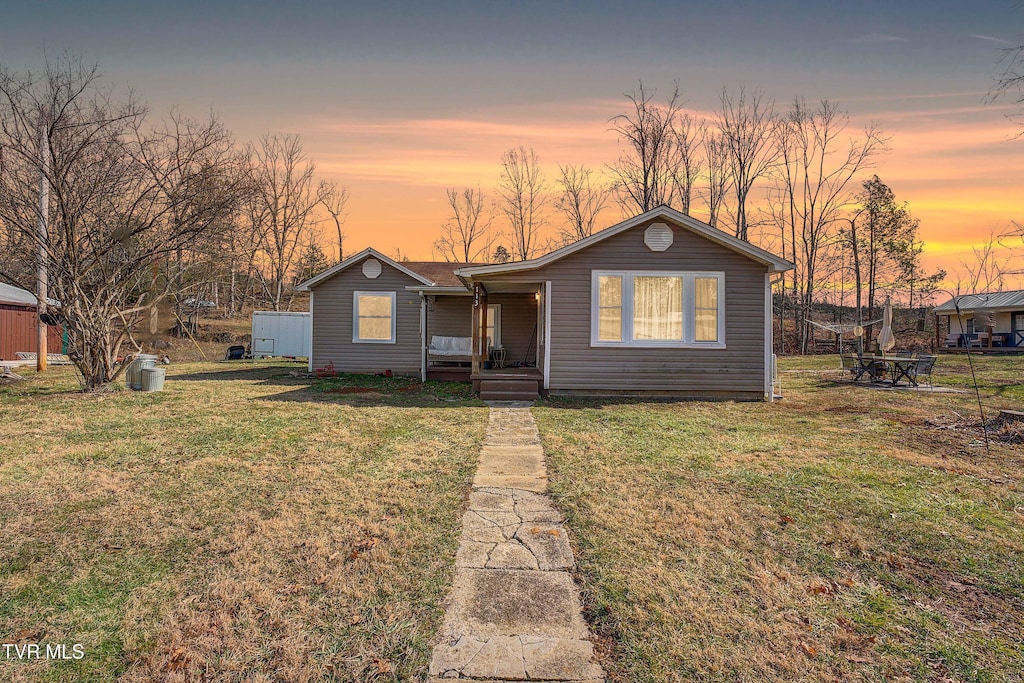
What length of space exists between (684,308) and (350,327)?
31.3 feet

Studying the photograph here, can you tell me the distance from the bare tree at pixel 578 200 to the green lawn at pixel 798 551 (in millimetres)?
24711

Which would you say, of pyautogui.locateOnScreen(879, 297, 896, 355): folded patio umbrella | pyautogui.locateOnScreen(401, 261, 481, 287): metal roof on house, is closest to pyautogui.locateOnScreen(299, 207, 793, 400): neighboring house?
pyautogui.locateOnScreen(879, 297, 896, 355): folded patio umbrella

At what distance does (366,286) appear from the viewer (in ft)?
52.0

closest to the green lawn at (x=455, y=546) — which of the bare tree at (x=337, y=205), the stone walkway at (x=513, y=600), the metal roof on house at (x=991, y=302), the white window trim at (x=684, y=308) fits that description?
the stone walkway at (x=513, y=600)

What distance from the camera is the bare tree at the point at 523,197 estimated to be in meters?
31.9

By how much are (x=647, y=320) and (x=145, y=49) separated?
12923 millimetres

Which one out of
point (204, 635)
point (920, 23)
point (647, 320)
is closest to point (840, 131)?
point (920, 23)

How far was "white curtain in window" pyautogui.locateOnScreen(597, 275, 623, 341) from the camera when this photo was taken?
11.4 m

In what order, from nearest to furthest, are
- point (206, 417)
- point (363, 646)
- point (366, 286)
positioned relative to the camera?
point (363, 646)
point (206, 417)
point (366, 286)

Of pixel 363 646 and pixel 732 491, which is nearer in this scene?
pixel 363 646

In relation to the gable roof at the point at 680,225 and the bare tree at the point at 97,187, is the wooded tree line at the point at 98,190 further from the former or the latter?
the gable roof at the point at 680,225

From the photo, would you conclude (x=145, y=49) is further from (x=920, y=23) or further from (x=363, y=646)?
(x=920, y=23)

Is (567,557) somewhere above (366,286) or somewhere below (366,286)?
below

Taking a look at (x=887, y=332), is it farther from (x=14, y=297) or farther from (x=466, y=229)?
(x=14, y=297)
